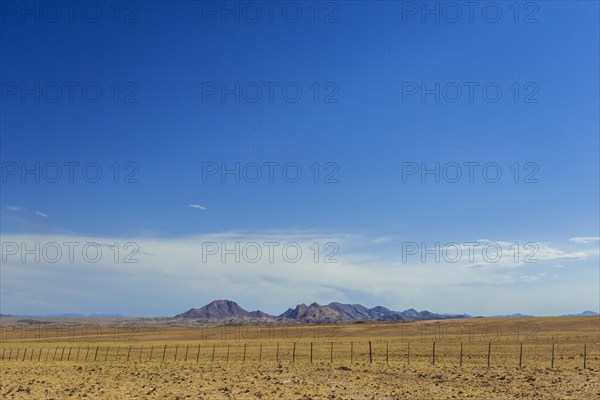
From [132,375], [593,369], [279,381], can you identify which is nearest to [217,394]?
[279,381]

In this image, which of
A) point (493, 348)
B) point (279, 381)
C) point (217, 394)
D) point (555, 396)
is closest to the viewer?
point (555, 396)

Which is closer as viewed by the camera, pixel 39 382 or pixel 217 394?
pixel 217 394

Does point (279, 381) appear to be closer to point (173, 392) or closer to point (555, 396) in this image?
point (173, 392)

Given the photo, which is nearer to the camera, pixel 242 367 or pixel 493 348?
pixel 242 367

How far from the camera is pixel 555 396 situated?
26.8m

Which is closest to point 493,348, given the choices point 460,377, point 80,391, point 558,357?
point 558,357

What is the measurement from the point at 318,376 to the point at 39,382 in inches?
752

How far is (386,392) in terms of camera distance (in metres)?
29.3

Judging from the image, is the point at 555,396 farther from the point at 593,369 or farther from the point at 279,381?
the point at 279,381

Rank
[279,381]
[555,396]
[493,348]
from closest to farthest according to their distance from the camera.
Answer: [555,396], [279,381], [493,348]

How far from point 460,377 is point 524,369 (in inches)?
282

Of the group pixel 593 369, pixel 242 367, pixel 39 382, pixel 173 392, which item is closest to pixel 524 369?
pixel 593 369

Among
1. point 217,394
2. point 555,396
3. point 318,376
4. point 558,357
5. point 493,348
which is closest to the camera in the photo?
point 555,396

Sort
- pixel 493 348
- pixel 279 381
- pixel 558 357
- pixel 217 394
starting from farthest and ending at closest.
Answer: pixel 493 348, pixel 558 357, pixel 279 381, pixel 217 394
